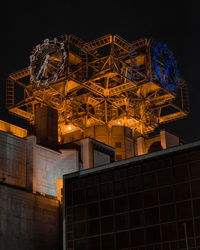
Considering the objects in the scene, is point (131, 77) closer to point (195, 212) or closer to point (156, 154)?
point (156, 154)

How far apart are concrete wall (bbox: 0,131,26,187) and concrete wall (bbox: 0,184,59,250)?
401 cm

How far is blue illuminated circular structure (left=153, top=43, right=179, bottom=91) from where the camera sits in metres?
96.9

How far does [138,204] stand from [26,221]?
19391mm

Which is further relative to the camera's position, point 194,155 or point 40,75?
point 40,75

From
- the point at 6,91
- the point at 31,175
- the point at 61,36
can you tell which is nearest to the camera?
the point at 31,175

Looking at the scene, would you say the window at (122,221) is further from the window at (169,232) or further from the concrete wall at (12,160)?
the concrete wall at (12,160)

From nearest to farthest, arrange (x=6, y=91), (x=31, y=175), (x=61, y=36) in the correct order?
1. (x=31, y=175)
2. (x=61, y=36)
3. (x=6, y=91)

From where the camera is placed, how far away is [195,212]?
52.0 meters

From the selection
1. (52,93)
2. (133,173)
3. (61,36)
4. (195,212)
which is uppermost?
(61,36)

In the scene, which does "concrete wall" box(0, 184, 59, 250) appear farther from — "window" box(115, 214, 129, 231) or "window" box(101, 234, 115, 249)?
"window" box(115, 214, 129, 231)

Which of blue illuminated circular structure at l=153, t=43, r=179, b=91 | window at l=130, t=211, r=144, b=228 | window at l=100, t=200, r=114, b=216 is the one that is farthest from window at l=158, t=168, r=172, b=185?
blue illuminated circular structure at l=153, t=43, r=179, b=91

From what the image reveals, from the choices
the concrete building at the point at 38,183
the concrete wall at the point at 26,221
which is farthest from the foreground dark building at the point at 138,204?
the concrete wall at the point at 26,221

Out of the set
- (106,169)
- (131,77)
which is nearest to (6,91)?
(131,77)

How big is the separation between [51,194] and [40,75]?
24.0 meters
